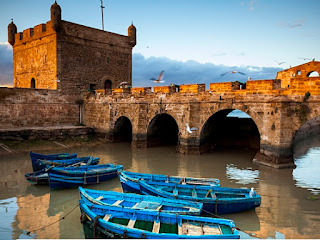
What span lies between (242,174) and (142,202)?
20.8 feet

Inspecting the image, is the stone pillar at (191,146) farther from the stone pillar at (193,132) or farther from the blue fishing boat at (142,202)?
the blue fishing boat at (142,202)

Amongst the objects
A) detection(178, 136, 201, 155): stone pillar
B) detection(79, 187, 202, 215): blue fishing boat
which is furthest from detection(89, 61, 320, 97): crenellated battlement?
detection(79, 187, 202, 215): blue fishing boat

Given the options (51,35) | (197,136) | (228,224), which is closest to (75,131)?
(51,35)

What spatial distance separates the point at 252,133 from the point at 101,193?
1379cm

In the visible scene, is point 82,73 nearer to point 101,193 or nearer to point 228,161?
point 228,161

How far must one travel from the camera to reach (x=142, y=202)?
7.29 metres

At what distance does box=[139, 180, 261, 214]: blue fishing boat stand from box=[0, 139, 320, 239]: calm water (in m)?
0.35

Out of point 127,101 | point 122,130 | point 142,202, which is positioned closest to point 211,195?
point 142,202

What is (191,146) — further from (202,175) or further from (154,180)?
(154,180)

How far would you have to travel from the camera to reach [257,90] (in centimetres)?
1342

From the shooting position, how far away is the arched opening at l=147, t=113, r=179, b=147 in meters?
18.4

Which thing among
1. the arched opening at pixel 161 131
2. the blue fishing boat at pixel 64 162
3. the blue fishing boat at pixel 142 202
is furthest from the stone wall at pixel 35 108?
the blue fishing boat at pixel 142 202

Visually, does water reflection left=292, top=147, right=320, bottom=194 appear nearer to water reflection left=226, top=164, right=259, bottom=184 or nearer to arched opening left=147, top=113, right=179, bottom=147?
water reflection left=226, top=164, right=259, bottom=184

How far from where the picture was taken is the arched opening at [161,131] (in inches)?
726
